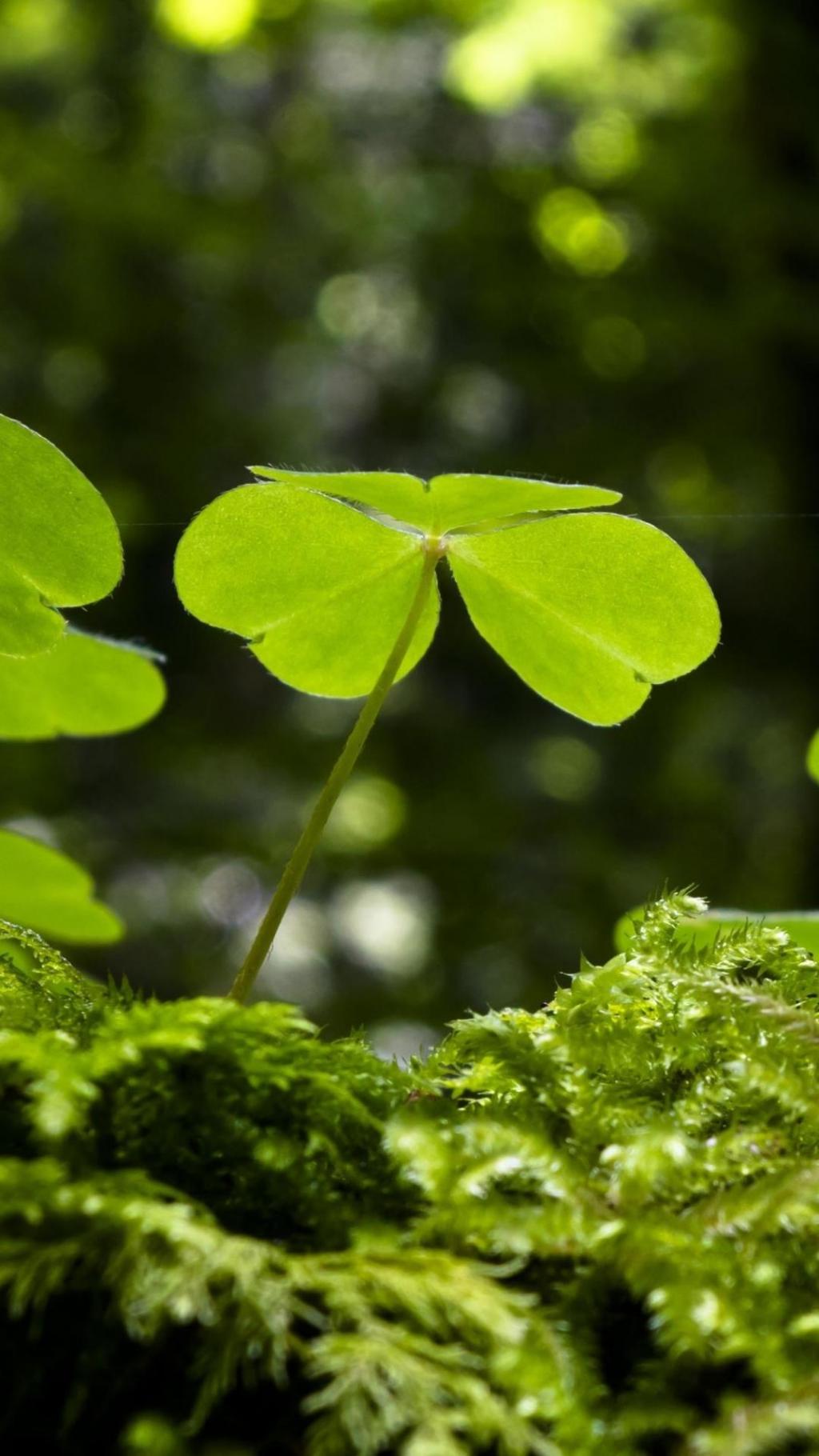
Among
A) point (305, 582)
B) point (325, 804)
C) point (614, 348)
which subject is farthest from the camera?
point (614, 348)

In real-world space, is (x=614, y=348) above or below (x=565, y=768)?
above

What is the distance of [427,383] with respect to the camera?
539 centimetres

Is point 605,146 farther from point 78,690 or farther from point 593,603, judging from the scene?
point 593,603

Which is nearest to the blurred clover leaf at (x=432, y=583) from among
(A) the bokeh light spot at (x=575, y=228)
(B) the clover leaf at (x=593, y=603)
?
(B) the clover leaf at (x=593, y=603)

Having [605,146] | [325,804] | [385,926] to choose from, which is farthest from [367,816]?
[325,804]

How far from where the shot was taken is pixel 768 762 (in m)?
5.06

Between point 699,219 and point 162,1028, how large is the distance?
543 cm

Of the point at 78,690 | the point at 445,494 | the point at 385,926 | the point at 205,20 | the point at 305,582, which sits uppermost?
the point at 445,494

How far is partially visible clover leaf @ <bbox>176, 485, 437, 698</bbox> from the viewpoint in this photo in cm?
87

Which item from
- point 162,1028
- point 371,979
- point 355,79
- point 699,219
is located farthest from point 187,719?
point 162,1028

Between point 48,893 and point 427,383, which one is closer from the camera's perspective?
point 48,893

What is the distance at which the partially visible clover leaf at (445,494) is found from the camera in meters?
0.78

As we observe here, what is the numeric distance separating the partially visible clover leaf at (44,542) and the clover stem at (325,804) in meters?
0.22

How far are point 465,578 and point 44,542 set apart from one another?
323mm
